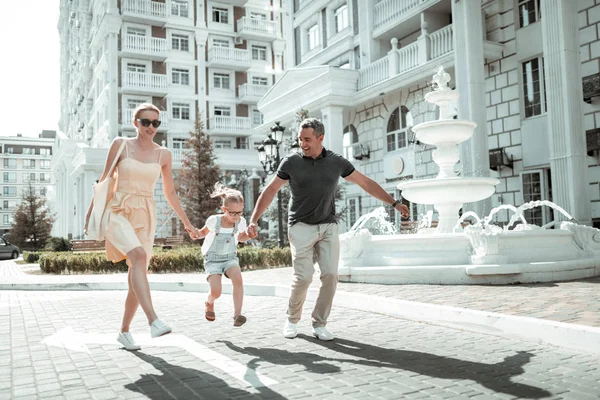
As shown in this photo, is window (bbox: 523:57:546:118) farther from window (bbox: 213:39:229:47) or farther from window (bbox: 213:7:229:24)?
window (bbox: 213:7:229:24)

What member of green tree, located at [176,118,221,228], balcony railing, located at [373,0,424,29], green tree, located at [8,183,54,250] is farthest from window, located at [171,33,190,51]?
balcony railing, located at [373,0,424,29]

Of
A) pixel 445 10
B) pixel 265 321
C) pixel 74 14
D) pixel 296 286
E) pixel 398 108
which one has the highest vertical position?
pixel 74 14

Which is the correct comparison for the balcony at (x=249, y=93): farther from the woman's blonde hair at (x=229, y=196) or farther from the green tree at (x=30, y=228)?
the woman's blonde hair at (x=229, y=196)

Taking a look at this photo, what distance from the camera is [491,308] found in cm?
625

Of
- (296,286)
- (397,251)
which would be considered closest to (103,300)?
(397,251)

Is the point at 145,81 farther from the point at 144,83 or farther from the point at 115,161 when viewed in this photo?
the point at 115,161

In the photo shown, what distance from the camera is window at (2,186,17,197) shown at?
114 meters

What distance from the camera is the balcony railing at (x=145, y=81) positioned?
129 feet

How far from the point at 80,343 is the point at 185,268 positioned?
34.3 feet

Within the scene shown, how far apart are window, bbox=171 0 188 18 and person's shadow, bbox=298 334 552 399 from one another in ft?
134

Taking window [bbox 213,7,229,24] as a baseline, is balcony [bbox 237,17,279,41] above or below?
below

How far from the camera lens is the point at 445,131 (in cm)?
1131

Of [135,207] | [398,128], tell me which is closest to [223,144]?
[398,128]

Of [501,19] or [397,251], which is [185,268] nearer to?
[397,251]
